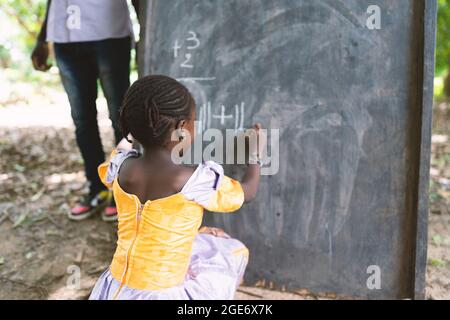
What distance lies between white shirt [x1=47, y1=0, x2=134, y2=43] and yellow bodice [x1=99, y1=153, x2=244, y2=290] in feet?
4.04

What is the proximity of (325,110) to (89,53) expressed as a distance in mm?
1418

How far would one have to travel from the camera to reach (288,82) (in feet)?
7.42

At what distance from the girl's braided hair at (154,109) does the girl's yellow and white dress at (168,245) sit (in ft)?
0.62

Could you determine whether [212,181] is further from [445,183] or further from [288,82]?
[445,183]

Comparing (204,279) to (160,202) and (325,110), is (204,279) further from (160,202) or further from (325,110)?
(325,110)

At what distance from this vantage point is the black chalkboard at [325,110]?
2162 mm

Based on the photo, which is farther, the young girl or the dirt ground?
the dirt ground

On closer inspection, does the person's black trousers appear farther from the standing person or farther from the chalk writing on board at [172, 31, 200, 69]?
the chalk writing on board at [172, 31, 200, 69]

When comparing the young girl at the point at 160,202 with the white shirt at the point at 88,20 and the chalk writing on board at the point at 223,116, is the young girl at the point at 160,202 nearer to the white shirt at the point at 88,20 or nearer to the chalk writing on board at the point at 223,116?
the chalk writing on board at the point at 223,116

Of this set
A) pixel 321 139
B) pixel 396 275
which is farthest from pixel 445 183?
pixel 321 139

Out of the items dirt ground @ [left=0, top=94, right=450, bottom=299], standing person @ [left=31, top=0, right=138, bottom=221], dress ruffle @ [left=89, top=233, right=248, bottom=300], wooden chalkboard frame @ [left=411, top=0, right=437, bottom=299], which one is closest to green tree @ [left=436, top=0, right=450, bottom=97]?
dirt ground @ [left=0, top=94, right=450, bottom=299]

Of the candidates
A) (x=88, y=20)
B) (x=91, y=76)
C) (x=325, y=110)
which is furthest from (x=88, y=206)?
(x=325, y=110)

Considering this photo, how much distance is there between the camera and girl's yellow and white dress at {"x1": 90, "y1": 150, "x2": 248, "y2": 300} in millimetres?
1668

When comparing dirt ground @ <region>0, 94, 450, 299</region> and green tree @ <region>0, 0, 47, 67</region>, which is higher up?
green tree @ <region>0, 0, 47, 67</region>
